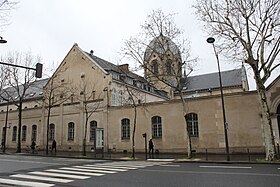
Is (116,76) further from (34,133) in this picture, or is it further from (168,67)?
(34,133)

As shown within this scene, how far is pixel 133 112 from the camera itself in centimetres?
3238

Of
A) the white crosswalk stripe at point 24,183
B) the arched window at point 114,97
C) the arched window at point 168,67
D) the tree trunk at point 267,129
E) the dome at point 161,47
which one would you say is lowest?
the white crosswalk stripe at point 24,183

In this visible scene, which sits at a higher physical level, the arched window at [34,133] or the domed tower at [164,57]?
the domed tower at [164,57]

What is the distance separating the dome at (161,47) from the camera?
2498cm

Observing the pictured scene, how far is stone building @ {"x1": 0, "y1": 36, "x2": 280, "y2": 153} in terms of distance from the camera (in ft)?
83.8

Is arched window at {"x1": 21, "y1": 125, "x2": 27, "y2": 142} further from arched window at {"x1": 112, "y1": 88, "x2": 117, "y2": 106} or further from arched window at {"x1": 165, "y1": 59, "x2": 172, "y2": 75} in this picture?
arched window at {"x1": 165, "y1": 59, "x2": 172, "y2": 75}

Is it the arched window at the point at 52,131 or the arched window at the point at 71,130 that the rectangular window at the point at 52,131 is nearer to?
the arched window at the point at 52,131

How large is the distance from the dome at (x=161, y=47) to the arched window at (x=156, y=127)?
26.8ft

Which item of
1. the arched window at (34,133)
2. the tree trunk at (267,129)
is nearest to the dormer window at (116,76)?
the arched window at (34,133)

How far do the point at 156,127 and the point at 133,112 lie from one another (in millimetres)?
3562

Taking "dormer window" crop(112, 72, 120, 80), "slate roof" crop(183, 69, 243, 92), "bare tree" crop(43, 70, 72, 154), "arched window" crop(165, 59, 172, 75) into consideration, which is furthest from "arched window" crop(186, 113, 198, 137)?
"slate roof" crop(183, 69, 243, 92)

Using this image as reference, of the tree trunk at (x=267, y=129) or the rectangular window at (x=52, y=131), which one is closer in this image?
the tree trunk at (x=267, y=129)

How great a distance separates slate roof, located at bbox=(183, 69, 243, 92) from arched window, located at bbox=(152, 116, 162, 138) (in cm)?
1988

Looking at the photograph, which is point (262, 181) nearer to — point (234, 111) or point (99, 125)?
point (234, 111)
